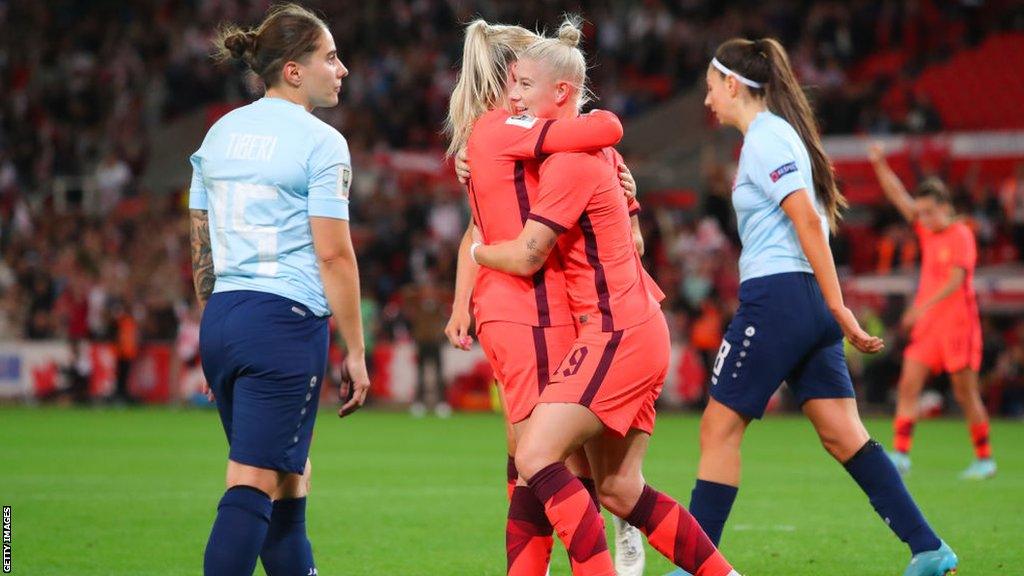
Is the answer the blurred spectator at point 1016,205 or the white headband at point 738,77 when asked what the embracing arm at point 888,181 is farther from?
the blurred spectator at point 1016,205

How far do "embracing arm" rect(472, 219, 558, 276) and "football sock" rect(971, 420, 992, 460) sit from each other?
7976 millimetres

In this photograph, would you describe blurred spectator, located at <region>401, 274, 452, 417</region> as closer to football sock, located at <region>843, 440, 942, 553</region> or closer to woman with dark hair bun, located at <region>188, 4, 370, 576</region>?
football sock, located at <region>843, 440, 942, 553</region>

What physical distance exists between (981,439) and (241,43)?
28.9 feet

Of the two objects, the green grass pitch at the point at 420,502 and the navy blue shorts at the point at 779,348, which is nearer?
the navy blue shorts at the point at 779,348

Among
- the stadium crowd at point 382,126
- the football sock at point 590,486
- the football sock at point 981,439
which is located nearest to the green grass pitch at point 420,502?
the football sock at point 981,439

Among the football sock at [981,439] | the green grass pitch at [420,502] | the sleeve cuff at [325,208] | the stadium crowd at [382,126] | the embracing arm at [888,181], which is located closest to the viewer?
the sleeve cuff at [325,208]

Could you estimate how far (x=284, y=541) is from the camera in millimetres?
5453

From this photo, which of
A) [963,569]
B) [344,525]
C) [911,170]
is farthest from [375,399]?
[963,569]

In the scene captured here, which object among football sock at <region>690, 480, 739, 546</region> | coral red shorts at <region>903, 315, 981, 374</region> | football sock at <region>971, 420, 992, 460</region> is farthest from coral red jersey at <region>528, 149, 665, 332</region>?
coral red shorts at <region>903, 315, 981, 374</region>

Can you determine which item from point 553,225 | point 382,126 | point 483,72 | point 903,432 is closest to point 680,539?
point 553,225

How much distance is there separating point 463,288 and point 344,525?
11.6 ft

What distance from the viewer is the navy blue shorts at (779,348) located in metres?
6.46

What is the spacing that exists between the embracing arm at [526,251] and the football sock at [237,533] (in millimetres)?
1189

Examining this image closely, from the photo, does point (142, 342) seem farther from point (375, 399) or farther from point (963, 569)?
point (963, 569)
